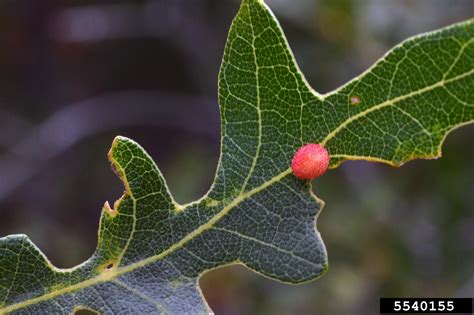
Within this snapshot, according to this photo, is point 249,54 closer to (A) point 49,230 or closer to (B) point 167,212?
(B) point 167,212

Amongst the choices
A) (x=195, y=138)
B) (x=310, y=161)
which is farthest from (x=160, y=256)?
(x=195, y=138)

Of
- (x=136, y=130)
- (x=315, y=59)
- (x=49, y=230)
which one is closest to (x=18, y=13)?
(x=136, y=130)

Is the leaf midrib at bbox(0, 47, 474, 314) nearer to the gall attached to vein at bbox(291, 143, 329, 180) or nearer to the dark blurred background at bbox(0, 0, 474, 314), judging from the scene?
the gall attached to vein at bbox(291, 143, 329, 180)

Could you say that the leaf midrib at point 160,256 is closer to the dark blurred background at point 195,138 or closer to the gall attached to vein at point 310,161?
the gall attached to vein at point 310,161

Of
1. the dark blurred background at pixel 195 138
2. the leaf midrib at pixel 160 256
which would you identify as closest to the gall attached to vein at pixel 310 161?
the leaf midrib at pixel 160 256

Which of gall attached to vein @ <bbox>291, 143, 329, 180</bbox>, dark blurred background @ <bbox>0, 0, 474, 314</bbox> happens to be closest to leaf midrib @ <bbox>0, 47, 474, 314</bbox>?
gall attached to vein @ <bbox>291, 143, 329, 180</bbox>

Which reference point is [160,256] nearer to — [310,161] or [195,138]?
[310,161]
